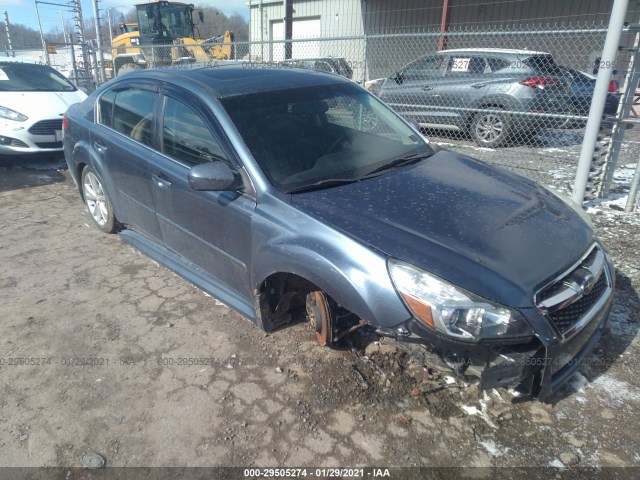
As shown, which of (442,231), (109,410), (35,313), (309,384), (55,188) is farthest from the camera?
(55,188)

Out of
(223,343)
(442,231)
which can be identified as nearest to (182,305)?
(223,343)

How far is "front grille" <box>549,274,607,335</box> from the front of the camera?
2225 mm

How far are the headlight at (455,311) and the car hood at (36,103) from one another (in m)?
7.14

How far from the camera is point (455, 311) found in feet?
6.91

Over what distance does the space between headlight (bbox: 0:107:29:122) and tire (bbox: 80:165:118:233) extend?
10.4ft

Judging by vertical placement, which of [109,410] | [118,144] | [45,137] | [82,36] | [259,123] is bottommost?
[109,410]

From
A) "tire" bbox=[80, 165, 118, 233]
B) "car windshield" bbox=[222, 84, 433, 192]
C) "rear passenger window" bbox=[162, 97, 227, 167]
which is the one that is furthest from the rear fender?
"tire" bbox=[80, 165, 118, 233]

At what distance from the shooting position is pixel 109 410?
254 centimetres

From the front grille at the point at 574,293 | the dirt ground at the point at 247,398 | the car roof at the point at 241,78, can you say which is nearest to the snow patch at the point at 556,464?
the dirt ground at the point at 247,398

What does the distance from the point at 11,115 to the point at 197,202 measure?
569 centimetres

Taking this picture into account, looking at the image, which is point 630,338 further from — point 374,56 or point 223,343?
point 374,56

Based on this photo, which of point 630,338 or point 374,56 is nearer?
point 630,338

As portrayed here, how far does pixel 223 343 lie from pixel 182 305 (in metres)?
0.64

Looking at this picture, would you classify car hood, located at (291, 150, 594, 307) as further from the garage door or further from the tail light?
the garage door
